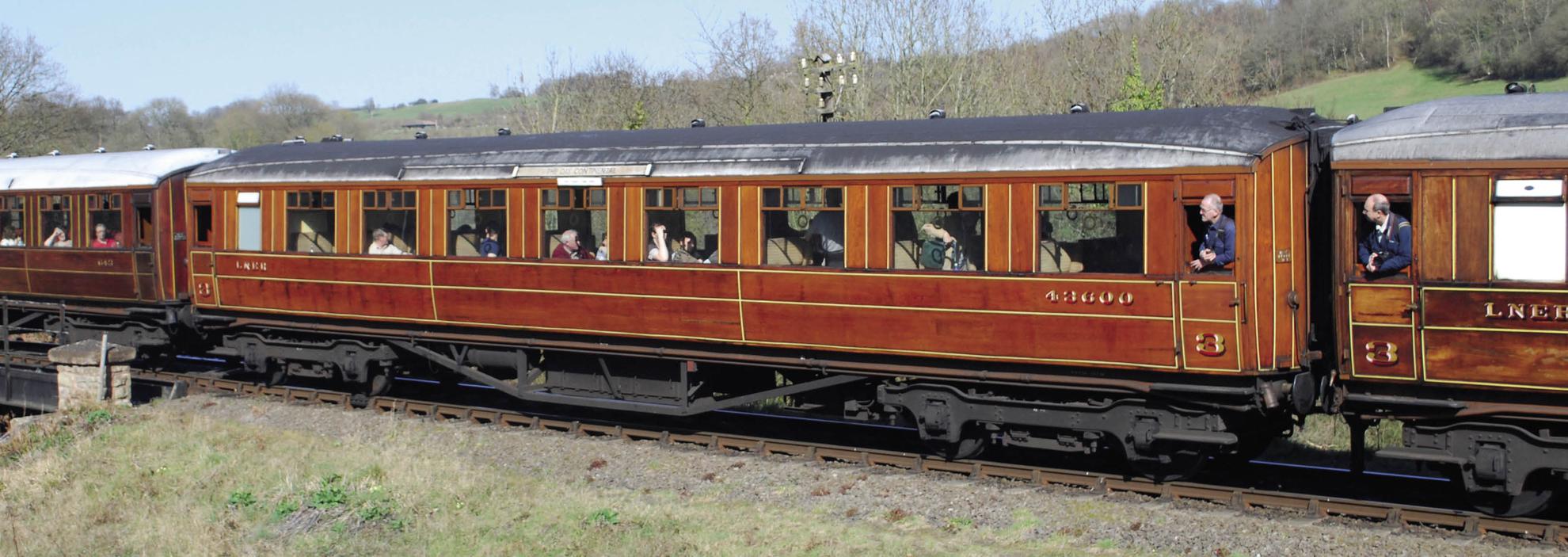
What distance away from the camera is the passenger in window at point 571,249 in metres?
13.6

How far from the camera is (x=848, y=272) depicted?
38.5 ft

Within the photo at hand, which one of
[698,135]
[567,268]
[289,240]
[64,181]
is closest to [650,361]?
[567,268]

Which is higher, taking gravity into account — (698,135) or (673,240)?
(698,135)

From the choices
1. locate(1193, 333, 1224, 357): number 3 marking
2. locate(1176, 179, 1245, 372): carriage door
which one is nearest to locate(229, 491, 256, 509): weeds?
locate(1176, 179, 1245, 372): carriage door

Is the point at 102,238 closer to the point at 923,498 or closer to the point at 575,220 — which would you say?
the point at 575,220

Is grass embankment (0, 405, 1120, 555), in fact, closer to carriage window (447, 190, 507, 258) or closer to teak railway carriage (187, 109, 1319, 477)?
teak railway carriage (187, 109, 1319, 477)

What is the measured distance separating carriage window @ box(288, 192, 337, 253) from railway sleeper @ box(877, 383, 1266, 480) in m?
7.38

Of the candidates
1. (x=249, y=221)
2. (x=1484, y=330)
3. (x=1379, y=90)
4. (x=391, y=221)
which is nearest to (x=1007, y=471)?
(x=1484, y=330)


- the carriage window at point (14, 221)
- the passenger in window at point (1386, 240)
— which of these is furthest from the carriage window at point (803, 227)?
the carriage window at point (14, 221)

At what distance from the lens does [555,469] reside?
40.9ft

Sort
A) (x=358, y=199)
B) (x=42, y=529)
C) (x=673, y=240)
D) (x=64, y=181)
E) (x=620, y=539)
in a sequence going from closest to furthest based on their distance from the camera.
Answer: (x=620, y=539) → (x=42, y=529) → (x=673, y=240) → (x=358, y=199) → (x=64, y=181)

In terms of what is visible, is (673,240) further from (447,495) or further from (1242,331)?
(1242,331)

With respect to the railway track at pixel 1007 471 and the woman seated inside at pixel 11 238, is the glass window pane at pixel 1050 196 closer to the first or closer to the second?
the railway track at pixel 1007 471

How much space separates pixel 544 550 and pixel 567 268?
442cm
